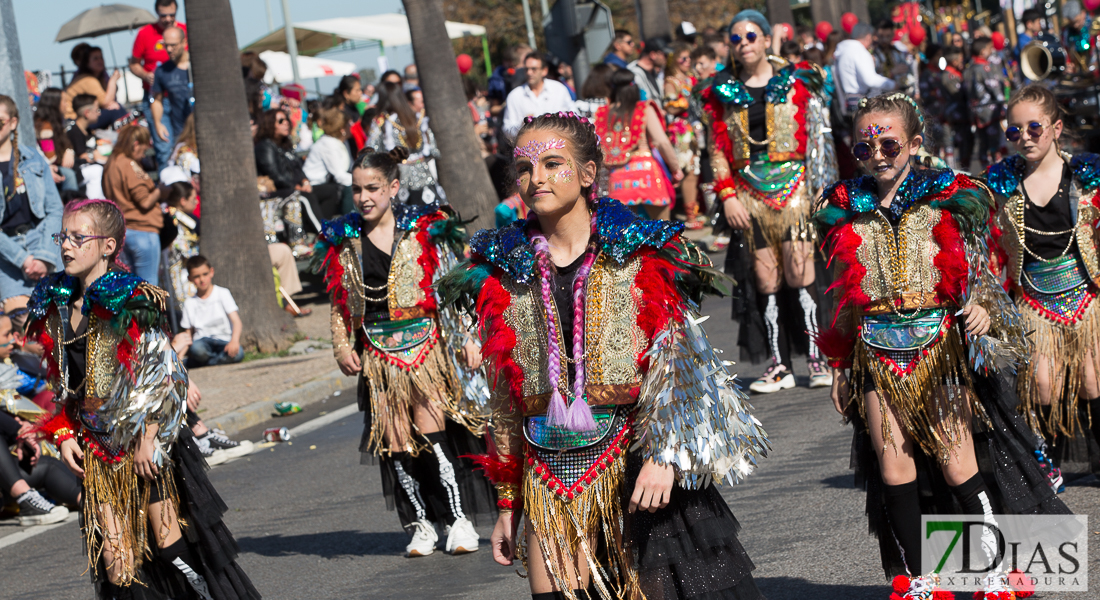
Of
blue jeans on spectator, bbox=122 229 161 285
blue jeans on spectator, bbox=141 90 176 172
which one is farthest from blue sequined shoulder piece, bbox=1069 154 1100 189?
blue jeans on spectator, bbox=141 90 176 172

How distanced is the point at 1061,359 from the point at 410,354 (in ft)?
9.82

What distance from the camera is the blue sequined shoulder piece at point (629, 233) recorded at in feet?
11.9

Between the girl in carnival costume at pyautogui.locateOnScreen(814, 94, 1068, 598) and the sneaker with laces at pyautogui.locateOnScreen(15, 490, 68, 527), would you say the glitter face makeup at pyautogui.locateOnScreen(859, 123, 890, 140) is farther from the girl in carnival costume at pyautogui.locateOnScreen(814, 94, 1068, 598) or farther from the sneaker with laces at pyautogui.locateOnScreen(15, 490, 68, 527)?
the sneaker with laces at pyautogui.locateOnScreen(15, 490, 68, 527)

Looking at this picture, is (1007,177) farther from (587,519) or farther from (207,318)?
(207,318)

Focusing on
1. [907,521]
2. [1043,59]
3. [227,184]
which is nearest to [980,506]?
[907,521]

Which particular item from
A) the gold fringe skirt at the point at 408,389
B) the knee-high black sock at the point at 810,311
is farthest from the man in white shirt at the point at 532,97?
the gold fringe skirt at the point at 408,389

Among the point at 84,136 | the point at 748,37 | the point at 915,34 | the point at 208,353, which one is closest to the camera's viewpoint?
the point at 748,37

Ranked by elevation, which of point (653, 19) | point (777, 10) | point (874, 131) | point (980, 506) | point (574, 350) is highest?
point (653, 19)

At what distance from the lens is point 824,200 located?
15.6ft

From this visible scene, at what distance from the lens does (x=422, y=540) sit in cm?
608

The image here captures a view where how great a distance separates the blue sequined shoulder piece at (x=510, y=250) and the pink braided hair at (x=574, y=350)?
34 millimetres

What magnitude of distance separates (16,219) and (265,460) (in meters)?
3.05

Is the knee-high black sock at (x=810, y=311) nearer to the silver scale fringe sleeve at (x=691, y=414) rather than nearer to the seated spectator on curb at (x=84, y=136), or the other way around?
the silver scale fringe sleeve at (x=691, y=414)

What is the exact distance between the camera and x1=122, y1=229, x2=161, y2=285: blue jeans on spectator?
1177 cm
